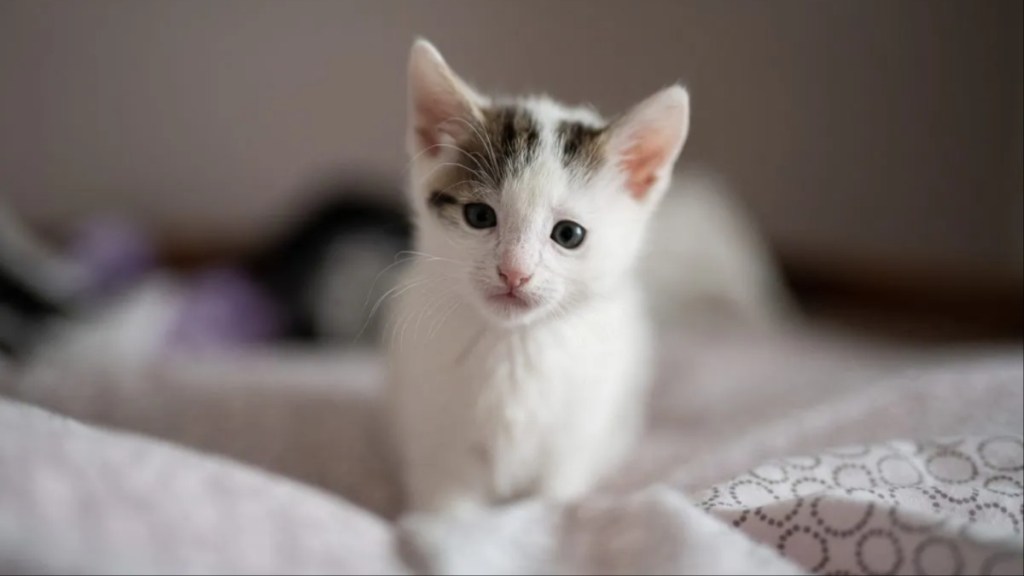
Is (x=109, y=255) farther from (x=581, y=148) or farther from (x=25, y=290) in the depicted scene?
(x=581, y=148)

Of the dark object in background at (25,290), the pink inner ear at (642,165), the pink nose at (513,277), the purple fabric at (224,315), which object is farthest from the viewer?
the purple fabric at (224,315)

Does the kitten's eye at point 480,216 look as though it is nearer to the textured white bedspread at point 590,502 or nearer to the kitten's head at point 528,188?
the kitten's head at point 528,188

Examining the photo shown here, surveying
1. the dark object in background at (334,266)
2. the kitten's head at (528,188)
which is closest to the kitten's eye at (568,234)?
the kitten's head at (528,188)

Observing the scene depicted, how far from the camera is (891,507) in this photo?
0.71 m

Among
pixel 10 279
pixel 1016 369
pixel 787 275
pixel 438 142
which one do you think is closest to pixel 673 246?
pixel 787 275

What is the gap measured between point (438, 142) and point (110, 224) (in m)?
1.45

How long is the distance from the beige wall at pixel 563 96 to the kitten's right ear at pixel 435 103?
3.78 feet

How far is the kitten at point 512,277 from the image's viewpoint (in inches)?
37.7

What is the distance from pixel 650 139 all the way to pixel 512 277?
293 millimetres

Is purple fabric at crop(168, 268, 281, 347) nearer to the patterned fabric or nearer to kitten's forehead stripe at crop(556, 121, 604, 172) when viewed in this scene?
kitten's forehead stripe at crop(556, 121, 604, 172)

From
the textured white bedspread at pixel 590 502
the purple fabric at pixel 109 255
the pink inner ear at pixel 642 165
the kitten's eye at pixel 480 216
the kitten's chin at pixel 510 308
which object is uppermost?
the purple fabric at pixel 109 255

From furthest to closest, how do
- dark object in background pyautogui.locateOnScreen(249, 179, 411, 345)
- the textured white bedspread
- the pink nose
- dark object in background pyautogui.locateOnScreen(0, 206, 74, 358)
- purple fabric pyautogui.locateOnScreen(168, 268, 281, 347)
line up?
1. dark object in background pyautogui.locateOnScreen(249, 179, 411, 345)
2. purple fabric pyautogui.locateOnScreen(168, 268, 281, 347)
3. dark object in background pyautogui.locateOnScreen(0, 206, 74, 358)
4. the pink nose
5. the textured white bedspread

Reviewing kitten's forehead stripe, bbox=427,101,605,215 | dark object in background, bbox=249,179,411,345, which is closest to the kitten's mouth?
kitten's forehead stripe, bbox=427,101,605,215

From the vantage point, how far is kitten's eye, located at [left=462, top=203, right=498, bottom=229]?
0.98 meters
